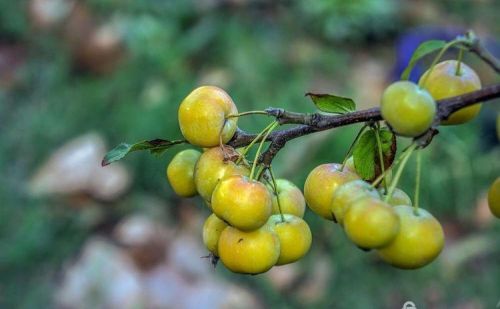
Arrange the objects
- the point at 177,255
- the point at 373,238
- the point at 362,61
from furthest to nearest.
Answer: the point at 362,61
the point at 177,255
the point at 373,238

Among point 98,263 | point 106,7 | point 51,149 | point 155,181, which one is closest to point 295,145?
point 155,181

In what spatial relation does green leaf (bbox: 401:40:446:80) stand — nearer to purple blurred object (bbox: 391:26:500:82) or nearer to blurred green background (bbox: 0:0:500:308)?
blurred green background (bbox: 0:0:500:308)

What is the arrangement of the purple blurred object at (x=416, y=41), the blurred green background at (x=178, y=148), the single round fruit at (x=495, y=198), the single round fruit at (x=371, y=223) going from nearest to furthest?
the single round fruit at (x=371, y=223)
the single round fruit at (x=495, y=198)
the blurred green background at (x=178, y=148)
the purple blurred object at (x=416, y=41)

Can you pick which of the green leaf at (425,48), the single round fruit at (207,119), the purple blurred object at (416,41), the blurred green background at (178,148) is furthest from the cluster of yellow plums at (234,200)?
the purple blurred object at (416,41)

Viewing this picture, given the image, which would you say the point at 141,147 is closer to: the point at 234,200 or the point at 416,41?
the point at 234,200

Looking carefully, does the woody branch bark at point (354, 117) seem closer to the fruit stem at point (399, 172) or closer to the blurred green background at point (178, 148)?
the fruit stem at point (399, 172)

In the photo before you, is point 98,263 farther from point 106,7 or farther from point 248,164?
point 248,164
